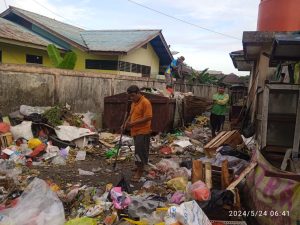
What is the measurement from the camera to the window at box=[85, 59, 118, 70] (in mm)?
17484

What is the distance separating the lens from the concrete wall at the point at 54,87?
8266 millimetres

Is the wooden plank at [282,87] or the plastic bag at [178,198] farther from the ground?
the wooden plank at [282,87]

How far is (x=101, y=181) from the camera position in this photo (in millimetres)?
6035

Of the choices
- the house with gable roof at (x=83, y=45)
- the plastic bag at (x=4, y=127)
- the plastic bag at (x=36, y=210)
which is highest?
the house with gable roof at (x=83, y=45)

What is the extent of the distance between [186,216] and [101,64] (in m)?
15.0

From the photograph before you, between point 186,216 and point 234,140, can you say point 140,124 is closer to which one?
Result: point 234,140

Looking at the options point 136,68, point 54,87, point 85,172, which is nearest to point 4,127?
point 54,87

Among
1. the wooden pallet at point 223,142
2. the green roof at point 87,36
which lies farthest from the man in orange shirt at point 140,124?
the green roof at point 87,36

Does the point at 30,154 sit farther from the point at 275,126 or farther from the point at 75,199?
the point at 275,126

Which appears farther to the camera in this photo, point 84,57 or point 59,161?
point 84,57

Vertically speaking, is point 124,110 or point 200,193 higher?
point 124,110

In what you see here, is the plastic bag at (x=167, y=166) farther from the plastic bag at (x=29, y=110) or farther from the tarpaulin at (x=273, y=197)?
the plastic bag at (x=29, y=110)

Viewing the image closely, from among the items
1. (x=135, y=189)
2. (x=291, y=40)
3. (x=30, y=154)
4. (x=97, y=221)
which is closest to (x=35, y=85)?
(x=30, y=154)

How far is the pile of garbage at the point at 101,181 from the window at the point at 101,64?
23.9ft
